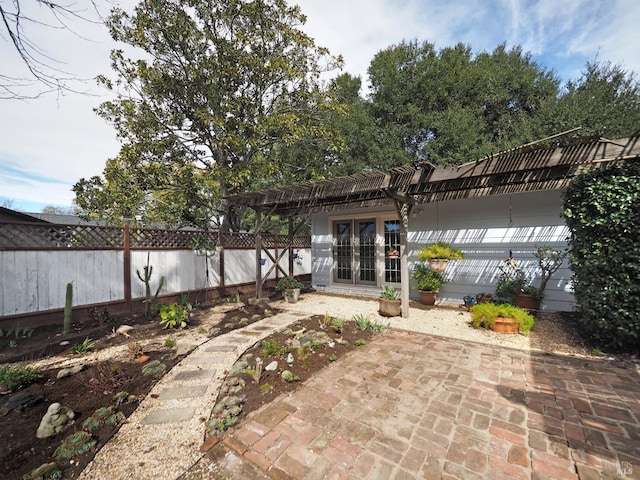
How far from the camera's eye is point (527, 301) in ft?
15.6

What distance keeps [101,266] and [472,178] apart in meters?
6.54

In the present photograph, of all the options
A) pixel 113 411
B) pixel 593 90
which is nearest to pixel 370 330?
pixel 113 411

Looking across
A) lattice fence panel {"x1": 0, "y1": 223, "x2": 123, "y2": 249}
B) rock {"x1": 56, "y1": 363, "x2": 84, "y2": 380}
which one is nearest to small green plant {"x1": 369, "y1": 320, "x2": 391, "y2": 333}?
rock {"x1": 56, "y1": 363, "x2": 84, "y2": 380}

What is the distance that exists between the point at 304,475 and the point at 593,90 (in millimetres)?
12859

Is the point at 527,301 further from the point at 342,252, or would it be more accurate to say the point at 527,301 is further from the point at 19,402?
the point at 19,402

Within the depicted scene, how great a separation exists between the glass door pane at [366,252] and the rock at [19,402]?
20.7 feet

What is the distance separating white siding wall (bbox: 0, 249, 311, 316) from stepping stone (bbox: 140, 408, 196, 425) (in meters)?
3.60

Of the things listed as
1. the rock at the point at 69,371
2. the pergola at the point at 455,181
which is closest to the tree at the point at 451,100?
the pergola at the point at 455,181

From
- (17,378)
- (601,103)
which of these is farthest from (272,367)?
(601,103)

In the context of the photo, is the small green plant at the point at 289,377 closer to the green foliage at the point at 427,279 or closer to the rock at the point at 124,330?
the rock at the point at 124,330

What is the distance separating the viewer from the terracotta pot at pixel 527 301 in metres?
4.72

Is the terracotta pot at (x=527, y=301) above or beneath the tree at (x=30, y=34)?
beneath

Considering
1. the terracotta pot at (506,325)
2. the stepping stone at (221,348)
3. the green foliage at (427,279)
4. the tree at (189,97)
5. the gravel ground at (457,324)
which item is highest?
the tree at (189,97)

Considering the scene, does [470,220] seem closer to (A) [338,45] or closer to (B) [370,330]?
(B) [370,330]
